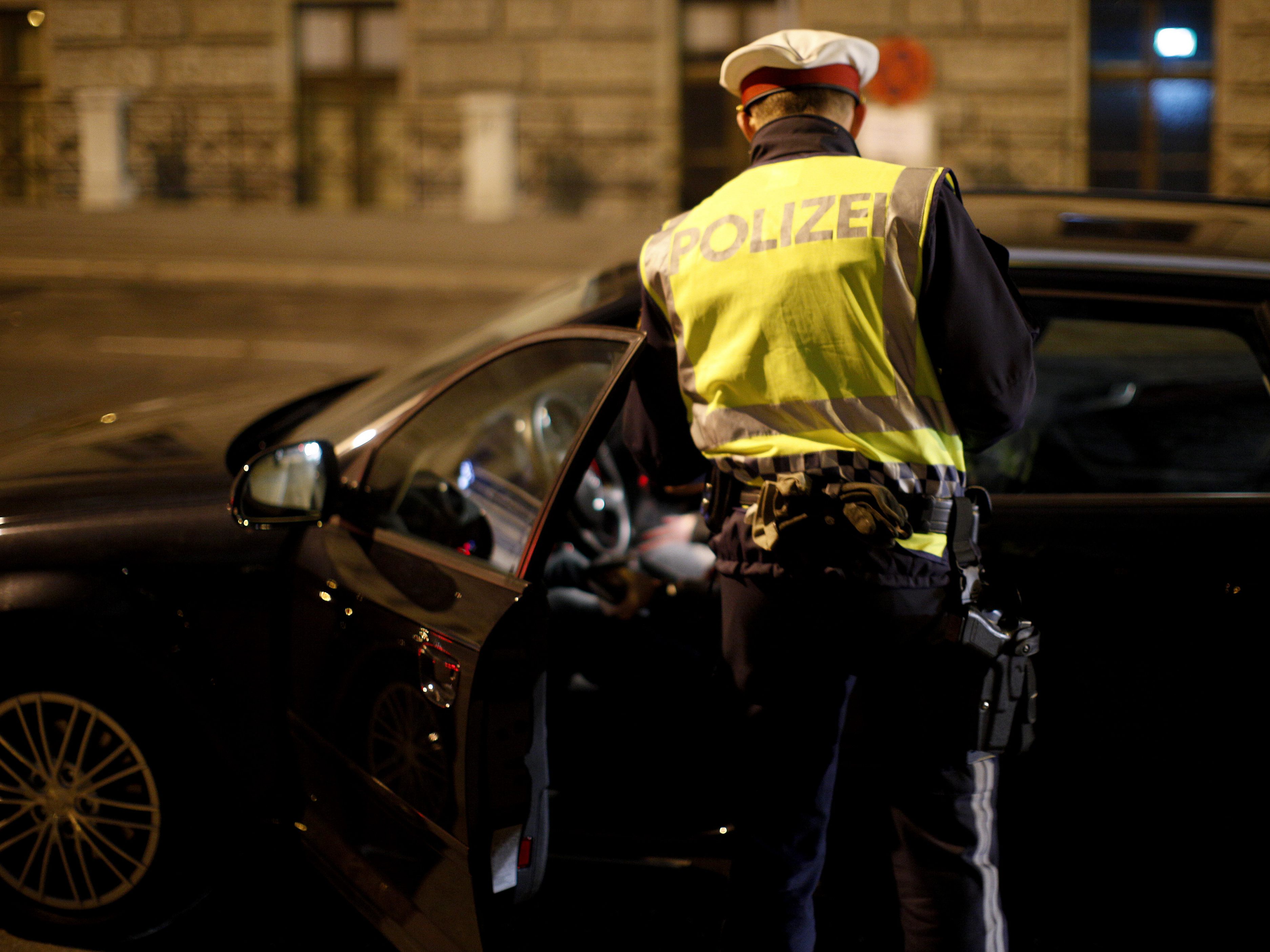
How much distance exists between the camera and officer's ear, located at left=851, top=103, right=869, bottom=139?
1787 millimetres

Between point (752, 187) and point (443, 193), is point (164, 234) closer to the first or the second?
point (443, 193)

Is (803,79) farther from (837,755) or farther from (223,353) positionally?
(223,353)

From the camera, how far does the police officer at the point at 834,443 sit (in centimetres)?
157

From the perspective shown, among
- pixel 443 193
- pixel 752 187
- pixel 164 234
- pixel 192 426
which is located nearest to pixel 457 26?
pixel 443 193

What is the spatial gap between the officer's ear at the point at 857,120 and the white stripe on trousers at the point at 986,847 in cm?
96

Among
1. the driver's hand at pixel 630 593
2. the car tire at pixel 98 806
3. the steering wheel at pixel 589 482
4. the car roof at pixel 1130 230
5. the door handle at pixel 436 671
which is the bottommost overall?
the car tire at pixel 98 806

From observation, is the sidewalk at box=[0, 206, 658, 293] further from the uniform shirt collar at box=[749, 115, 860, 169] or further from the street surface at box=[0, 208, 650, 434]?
the uniform shirt collar at box=[749, 115, 860, 169]

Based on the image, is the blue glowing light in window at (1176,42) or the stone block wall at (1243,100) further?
the blue glowing light in window at (1176,42)

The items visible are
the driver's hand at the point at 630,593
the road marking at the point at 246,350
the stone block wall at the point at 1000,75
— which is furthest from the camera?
the stone block wall at the point at 1000,75

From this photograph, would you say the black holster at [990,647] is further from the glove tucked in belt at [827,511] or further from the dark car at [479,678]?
the dark car at [479,678]

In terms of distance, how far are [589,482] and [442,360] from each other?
1.76ft

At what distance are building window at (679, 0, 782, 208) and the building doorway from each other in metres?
9.09

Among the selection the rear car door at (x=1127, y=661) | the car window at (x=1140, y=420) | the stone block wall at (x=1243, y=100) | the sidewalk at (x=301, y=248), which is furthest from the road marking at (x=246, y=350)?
the stone block wall at (x=1243, y=100)

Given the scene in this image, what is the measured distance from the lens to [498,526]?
2654 millimetres
